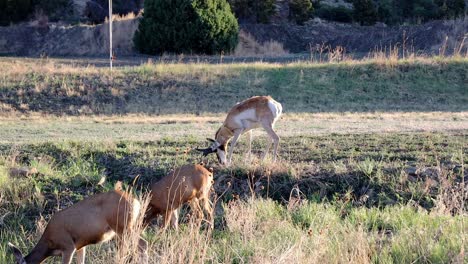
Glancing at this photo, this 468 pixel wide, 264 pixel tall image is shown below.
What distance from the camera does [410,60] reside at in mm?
28281

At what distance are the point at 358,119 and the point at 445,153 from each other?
7149mm

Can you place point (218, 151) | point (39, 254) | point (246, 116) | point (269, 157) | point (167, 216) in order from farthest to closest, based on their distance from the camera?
point (246, 116) < point (269, 157) < point (218, 151) < point (167, 216) < point (39, 254)

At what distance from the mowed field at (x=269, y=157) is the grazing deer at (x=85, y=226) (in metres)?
0.31

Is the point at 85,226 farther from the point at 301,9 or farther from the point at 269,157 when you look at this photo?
the point at 301,9

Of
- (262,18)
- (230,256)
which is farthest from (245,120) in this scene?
(262,18)

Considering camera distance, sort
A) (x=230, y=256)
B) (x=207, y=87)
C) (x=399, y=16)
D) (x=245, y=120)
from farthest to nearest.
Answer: (x=399, y=16), (x=207, y=87), (x=245, y=120), (x=230, y=256)

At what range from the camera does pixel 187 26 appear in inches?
1474

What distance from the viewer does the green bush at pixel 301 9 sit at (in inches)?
1956

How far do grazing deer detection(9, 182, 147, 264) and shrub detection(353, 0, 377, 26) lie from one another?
4431 centimetres

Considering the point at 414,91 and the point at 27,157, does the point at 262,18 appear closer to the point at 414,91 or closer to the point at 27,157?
the point at 414,91

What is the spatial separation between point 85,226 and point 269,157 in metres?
6.05

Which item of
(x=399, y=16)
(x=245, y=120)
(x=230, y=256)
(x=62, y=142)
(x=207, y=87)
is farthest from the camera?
(x=399, y=16)

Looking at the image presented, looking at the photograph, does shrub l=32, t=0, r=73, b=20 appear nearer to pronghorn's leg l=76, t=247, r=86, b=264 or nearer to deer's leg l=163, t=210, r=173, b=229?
deer's leg l=163, t=210, r=173, b=229

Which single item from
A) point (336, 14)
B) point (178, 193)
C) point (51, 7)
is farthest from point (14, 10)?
point (178, 193)
